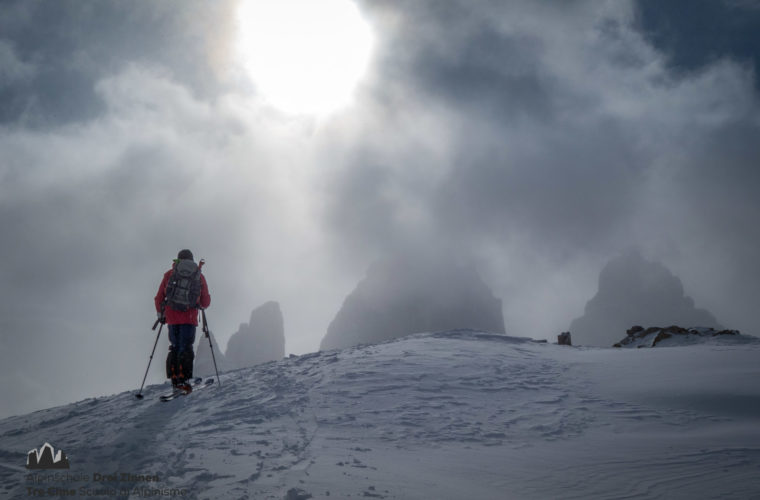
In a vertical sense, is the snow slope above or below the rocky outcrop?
below

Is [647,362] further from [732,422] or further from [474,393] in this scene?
[474,393]

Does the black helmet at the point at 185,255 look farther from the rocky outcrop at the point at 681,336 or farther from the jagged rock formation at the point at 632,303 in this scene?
the jagged rock formation at the point at 632,303

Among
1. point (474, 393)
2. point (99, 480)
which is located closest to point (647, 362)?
point (474, 393)

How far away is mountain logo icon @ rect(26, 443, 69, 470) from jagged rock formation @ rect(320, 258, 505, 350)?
9443 cm

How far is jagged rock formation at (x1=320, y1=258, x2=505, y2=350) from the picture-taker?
331 feet

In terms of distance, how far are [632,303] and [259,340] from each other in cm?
12512

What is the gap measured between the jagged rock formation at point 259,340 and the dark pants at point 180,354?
106 meters

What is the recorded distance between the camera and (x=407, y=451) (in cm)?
552

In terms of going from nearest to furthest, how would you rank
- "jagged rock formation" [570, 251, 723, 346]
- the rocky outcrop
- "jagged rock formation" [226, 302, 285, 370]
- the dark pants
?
the dark pants < the rocky outcrop < "jagged rock formation" [226, 302, 285, 370] < "jagged rock formation" [570, 251, 723, 346]

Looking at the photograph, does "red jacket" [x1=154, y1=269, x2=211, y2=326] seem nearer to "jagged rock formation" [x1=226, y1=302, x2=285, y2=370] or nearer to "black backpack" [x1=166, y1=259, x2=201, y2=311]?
"black backpack" [x1=166, y1=259, x2=201, y2=311]

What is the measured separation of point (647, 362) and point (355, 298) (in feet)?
324

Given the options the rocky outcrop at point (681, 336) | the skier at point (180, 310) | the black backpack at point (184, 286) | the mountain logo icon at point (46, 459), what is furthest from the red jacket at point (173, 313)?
the rocky outcrop at point (681, 336)

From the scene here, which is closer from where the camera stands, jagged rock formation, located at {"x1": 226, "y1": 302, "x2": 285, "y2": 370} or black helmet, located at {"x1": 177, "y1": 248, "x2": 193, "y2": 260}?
black helmet, located at {"x1": 177, "y1": 248, "x2": 193, "y2": 260}

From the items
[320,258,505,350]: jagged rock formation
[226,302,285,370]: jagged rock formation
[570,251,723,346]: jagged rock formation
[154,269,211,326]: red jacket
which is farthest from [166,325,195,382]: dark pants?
[570,251,723,346]: jagged rock formation
